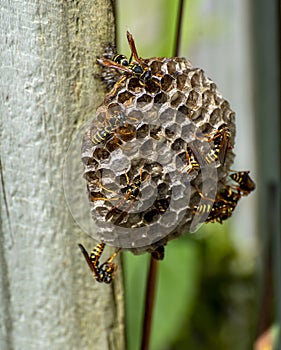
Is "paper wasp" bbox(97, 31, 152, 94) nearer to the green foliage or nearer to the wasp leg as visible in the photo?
the wasp leg

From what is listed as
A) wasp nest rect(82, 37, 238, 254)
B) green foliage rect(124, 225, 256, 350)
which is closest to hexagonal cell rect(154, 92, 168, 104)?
wasp nest rect(82, 37, 238, 254)

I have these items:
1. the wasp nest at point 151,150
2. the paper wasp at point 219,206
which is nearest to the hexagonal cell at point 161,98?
the wasp nest at point 151,150

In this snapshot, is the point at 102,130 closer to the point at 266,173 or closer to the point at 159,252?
the point at 159,252

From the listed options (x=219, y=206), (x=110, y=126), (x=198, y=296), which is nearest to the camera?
(x=110, y=126)

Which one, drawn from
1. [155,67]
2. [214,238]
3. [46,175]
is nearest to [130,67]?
[155,67]

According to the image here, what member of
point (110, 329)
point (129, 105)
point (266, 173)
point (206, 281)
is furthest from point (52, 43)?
point (206, 281)

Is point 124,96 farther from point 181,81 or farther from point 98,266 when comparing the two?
point 98,266

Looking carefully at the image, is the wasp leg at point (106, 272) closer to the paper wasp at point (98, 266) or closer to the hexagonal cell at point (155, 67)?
the paper wasp at point (98, 266)
